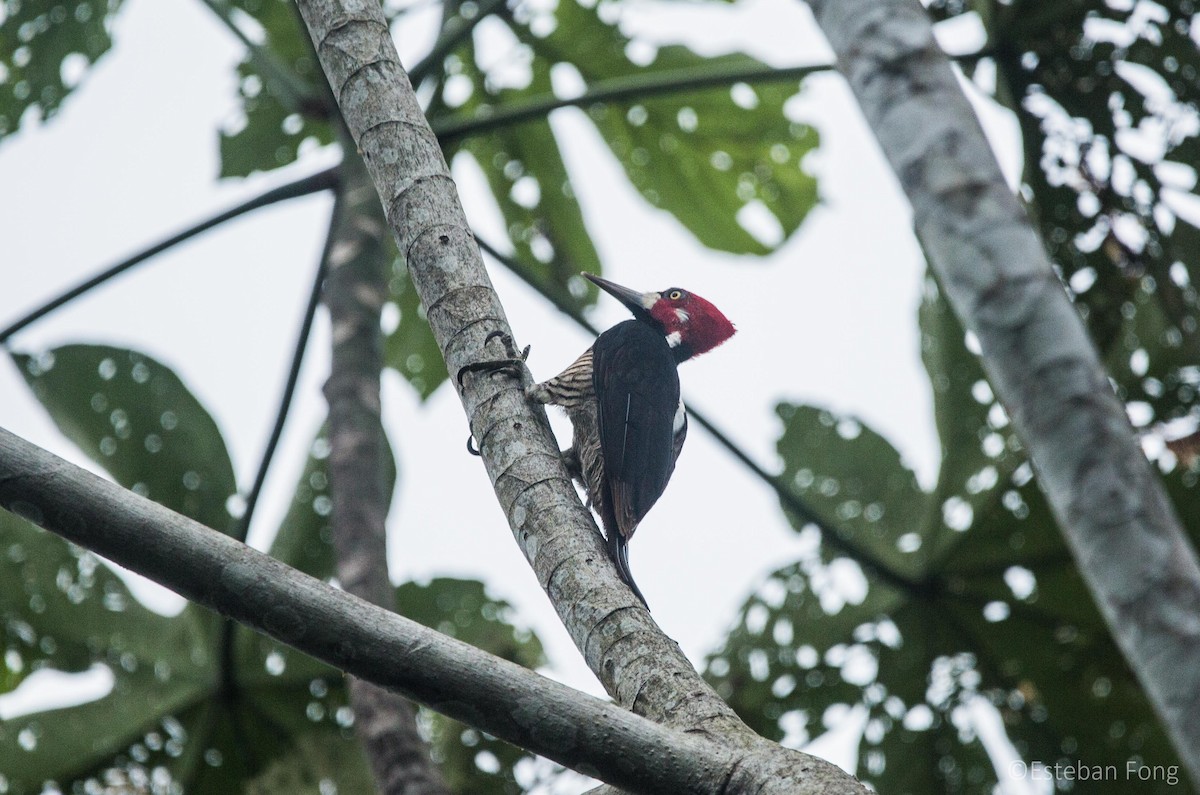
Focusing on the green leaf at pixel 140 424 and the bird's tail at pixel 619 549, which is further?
the green leaf at pixel 140 424

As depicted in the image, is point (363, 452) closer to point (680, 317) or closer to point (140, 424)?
point (140, 424)

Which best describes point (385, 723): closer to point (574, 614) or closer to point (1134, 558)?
point (574, 614)

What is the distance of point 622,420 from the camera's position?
3391 mm

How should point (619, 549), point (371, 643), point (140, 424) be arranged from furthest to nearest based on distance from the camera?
point (140, 424) < point (619, 549) < point (371, 643)

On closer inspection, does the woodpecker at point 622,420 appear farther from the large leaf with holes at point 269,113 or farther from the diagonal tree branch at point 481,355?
the large leaf with holes at point 269,113

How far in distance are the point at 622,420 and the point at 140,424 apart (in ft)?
6.68

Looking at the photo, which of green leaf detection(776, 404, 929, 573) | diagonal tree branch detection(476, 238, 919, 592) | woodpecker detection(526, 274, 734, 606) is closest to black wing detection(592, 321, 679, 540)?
woodpecker detection(526, 274, 734, 606)

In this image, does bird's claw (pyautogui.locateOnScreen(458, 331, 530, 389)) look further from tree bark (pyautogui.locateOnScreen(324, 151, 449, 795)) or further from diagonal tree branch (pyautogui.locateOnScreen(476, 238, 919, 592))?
diagonal tree branch (pyautogui.locateOnScreen(476, 238, 919, 592))

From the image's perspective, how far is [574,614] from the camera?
1.94m

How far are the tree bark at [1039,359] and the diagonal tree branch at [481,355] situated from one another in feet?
1.99

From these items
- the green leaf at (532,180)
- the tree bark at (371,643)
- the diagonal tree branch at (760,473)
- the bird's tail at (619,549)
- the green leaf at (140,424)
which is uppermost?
the green leaf at (532,180)

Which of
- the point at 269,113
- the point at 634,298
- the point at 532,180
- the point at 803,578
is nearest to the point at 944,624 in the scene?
the point at 803,578

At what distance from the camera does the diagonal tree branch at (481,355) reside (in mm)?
1874

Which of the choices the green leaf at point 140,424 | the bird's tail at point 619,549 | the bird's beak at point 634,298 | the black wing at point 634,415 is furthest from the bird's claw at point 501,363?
the green leaf at point 140,424
